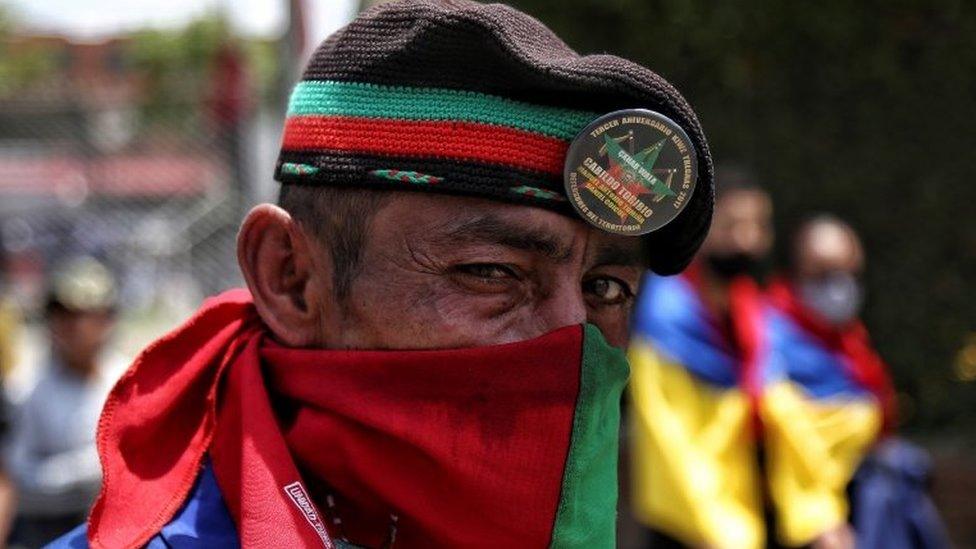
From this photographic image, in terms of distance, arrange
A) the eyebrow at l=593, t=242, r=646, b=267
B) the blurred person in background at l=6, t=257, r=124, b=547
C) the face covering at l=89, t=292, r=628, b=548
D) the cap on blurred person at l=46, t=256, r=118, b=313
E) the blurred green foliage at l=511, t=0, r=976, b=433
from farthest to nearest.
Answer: the blurred green foliage at l=511, t=0, r=976, b=433
the cap on blurred person at l=46, t=256, r=118, b=313
the blurred person in background at l=6, t=257, r=124, b=547
the eyebrow at l=593, t=242, r=646, b=267
the face covering at l=89, t=292, r=628, b=548

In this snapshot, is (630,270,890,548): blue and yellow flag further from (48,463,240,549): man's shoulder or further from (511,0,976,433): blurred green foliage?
(48,463,240,549): man's shoulder

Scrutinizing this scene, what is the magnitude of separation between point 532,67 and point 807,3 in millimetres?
4635

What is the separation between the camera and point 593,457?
161 cm

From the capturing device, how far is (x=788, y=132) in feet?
19.7

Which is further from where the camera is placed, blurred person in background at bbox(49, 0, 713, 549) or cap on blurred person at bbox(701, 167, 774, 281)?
cap on blurred person at bbox(701, 167, 774, 281)

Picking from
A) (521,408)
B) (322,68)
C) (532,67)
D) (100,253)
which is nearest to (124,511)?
(521,408)

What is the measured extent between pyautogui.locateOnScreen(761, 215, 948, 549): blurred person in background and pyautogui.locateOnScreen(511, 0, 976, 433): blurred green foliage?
73 centimetres

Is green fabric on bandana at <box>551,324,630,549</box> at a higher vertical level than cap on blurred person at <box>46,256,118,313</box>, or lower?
higher

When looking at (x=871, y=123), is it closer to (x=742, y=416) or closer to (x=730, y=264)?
(x=730, y=264)

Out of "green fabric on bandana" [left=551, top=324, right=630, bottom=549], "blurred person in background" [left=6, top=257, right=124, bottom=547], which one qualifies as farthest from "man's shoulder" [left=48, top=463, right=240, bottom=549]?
"blurred person in background" [left=6, top=257, right=124, bottom=547]

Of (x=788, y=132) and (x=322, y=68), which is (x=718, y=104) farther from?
(x=322, y=68)

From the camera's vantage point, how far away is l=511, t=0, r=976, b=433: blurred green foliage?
5695 mm

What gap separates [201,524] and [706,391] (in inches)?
133

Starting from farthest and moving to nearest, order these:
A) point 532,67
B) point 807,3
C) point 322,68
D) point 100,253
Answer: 1. point 100,253
2. point 807,3
3. point 322,68
4. point 532,67
